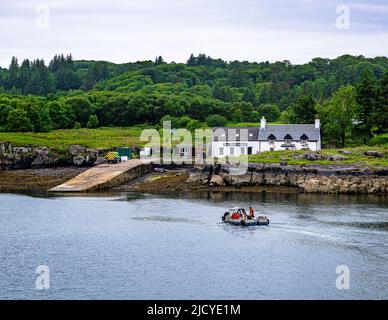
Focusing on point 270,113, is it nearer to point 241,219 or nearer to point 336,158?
point 336,158

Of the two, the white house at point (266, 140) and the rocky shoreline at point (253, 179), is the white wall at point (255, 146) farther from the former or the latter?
the rocky shoreline at point (253, 179)

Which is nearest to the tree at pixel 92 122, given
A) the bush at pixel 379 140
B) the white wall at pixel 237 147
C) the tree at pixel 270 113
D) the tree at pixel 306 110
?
the white wall at pixel 237 147

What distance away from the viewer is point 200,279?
174 feet

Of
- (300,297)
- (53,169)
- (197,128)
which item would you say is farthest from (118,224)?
(197,128)

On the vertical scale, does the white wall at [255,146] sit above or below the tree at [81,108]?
below

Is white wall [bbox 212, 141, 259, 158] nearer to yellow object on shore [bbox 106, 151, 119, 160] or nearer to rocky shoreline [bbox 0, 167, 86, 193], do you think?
yellow object on shore [bbox 106, 151, 119, 160]

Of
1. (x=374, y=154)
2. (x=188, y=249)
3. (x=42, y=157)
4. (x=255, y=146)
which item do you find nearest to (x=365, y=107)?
(x=374, y=154)

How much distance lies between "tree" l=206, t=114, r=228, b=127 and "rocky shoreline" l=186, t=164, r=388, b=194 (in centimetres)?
5856

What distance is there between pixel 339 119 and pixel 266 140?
574 inches

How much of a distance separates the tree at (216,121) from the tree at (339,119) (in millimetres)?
33826

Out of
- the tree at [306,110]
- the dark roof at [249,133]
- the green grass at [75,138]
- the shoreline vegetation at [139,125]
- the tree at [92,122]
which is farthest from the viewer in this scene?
the tree at [92,122]

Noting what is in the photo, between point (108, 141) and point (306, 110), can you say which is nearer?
point (108, 141)

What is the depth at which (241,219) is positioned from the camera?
7431 centimetres

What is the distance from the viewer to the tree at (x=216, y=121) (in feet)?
545
